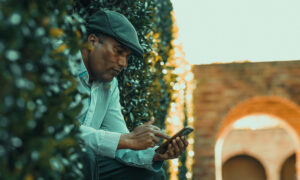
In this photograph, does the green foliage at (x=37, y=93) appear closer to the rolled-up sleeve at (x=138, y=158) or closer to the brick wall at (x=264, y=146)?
the rolled-up sleeve at (x=138, y=158)

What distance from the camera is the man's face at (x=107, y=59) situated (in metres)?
2.72

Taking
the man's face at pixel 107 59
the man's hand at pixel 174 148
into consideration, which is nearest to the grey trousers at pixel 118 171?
the man's hand at pixel 174 148

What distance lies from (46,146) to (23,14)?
14.2 inches

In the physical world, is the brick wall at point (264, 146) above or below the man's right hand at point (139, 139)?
below

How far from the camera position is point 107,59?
8.92 feet

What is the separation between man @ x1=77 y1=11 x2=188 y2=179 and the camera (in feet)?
7.88

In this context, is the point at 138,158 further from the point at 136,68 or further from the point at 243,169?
the point at 243,169

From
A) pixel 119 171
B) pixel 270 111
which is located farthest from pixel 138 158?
pixel 270 111

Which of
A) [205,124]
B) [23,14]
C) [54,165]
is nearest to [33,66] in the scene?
[23,14]

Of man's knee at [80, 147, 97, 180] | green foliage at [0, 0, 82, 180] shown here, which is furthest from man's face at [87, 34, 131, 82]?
green foliage at [0, 0, 82, 180]

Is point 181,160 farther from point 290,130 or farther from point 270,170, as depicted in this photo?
point 270,170

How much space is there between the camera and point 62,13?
1.48 metres

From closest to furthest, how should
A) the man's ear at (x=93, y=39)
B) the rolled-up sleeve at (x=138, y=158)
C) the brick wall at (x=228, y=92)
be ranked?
the rolled-up sleeve at (x=138, y=158) → the man's ear at (x=93, y=39) → the brick wall at (x=228, y=92)

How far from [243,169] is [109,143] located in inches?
709
